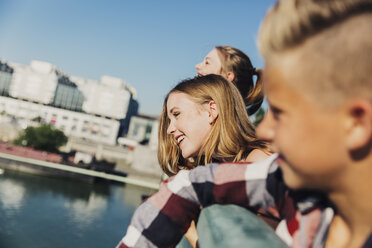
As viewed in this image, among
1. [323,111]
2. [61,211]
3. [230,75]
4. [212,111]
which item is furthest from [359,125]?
[61,211]

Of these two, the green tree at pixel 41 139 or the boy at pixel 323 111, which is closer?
the boy at pixel 323 111

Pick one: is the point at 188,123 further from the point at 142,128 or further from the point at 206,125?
the point at 142,128

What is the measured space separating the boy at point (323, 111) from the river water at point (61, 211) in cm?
2167

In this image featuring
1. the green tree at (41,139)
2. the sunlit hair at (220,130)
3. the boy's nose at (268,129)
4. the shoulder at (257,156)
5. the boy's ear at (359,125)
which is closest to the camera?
the boy's ear at (359,125)

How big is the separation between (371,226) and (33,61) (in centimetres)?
5165

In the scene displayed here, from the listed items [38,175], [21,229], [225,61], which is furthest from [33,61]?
[225,61]

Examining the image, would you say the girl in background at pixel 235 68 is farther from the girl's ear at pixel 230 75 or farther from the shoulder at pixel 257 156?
the shoulder at pixel 257 156

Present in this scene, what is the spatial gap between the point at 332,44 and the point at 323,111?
3.8 inches

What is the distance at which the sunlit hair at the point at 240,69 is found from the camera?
2143mm

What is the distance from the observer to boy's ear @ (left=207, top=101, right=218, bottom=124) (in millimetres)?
1596

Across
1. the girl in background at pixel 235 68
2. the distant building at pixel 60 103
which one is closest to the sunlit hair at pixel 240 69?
the girl in background at pixel 235 68

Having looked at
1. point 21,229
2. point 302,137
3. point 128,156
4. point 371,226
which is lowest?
point 21,229

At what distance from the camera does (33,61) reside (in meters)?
46.2

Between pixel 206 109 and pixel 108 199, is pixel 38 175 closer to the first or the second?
pixel 108 199
